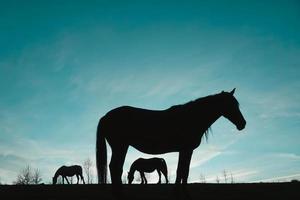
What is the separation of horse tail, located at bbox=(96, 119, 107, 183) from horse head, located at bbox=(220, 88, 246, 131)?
451 centimetres

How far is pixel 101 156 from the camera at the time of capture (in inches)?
449

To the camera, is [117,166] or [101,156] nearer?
[117,166]

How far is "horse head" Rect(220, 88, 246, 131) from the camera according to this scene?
39.8 ft

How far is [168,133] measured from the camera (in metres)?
11.2

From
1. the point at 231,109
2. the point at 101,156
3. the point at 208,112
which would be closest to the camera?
the point at 101,156

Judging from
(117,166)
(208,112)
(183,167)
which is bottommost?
(183,167)

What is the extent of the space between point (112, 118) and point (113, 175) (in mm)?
1929

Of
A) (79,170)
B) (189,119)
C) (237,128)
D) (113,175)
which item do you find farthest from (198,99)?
(79,170)

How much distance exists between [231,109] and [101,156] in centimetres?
502

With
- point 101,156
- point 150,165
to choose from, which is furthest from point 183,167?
point 150,165
